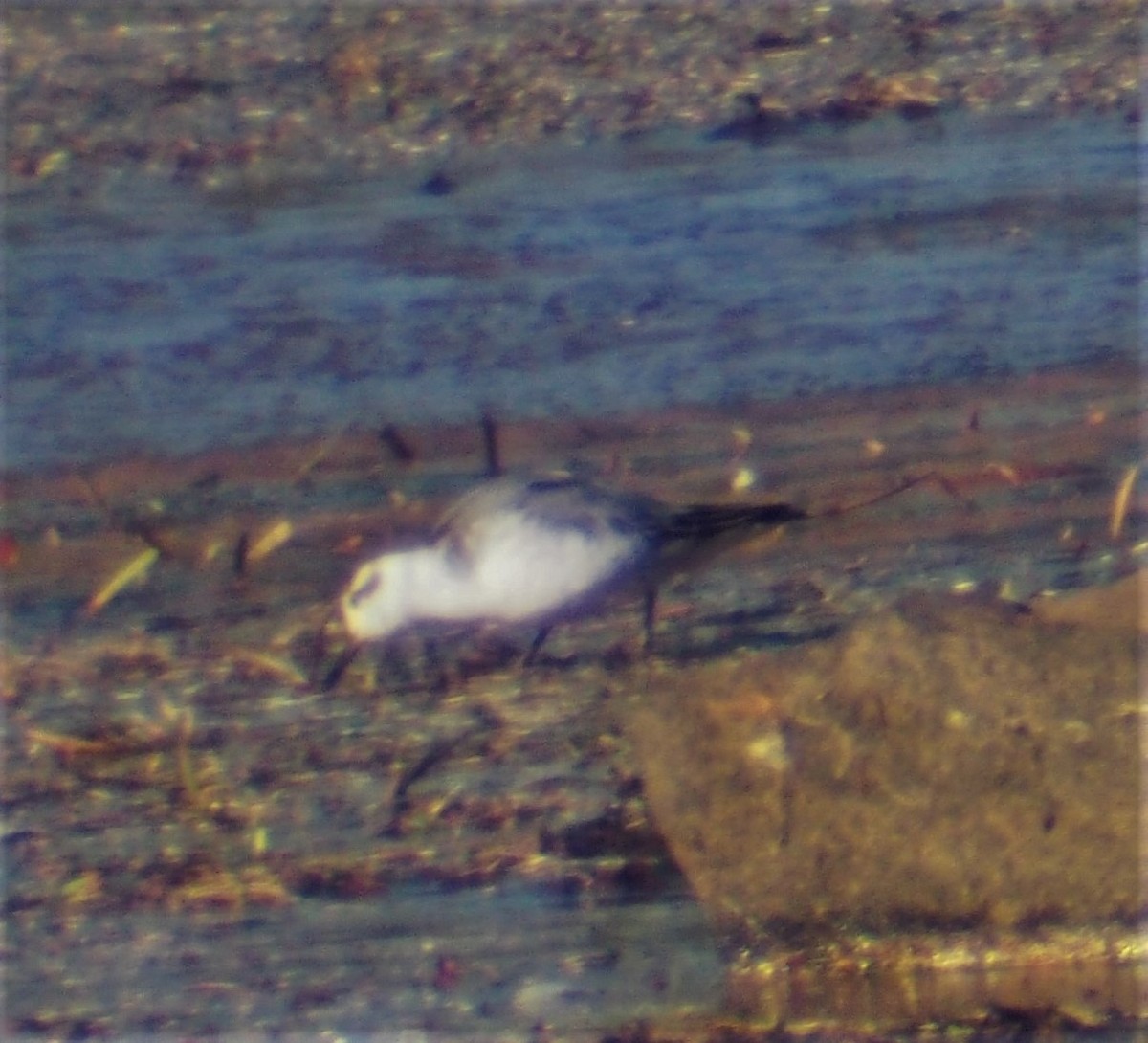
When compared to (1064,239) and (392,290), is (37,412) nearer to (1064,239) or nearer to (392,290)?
(392,290)

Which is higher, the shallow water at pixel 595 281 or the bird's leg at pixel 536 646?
the shallow water at pixel 595 281

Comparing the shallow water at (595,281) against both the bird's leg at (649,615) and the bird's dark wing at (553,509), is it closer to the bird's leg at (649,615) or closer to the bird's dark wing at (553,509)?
the bird's dark wing at (553,509)

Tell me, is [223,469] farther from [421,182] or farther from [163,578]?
[421,182]

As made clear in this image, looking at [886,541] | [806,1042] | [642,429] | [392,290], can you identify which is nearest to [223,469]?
[392,290]

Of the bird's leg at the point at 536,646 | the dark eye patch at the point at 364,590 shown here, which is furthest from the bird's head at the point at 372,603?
the bird's leg at the point at 536,646

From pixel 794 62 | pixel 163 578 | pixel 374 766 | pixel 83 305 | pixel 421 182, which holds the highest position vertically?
pixel 794 62

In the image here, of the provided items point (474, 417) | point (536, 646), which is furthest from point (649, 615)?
point (474, 417)

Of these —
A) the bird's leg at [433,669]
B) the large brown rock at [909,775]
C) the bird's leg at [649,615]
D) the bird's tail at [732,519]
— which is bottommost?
the large brown rock at [909,775]

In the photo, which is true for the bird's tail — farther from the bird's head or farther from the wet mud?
the bird's head

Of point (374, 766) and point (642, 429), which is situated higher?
point (642, 429)
